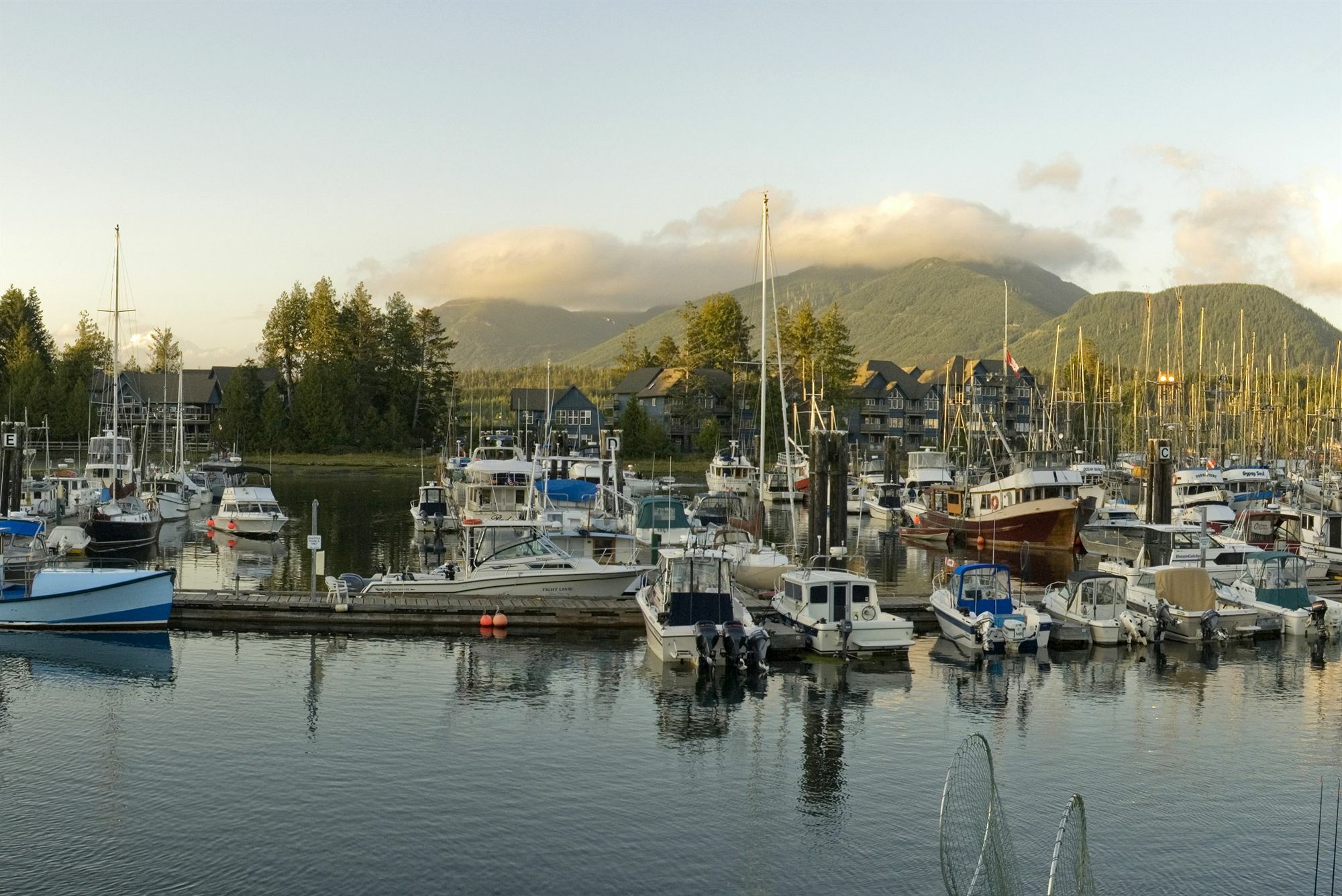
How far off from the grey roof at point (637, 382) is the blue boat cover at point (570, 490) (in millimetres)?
96066

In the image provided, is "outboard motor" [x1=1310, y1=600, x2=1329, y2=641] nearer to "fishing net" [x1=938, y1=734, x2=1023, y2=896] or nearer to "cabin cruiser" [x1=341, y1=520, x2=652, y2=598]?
"cabin cruiser" [x1=341, y1=520, x2=652, y2=598]

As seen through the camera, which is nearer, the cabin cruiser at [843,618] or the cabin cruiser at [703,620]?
the cabin cruiser at [703,620]

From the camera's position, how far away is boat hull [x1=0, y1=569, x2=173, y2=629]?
117ft

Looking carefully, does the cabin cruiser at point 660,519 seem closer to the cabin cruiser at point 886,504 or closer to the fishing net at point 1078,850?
the cabin cruiser at point 886,504

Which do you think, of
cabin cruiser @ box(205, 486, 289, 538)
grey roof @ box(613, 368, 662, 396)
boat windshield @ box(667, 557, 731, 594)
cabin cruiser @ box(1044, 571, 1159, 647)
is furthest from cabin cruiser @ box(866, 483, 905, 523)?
grey roof @ box(613, 368, 662, 396)

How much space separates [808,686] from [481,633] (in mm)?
11282

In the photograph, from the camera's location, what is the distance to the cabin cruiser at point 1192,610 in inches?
1443

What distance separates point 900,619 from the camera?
3428cm

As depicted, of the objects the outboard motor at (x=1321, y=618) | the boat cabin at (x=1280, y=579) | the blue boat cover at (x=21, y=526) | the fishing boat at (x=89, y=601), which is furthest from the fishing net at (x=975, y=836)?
the blue boat cover at (x=21, y=526)

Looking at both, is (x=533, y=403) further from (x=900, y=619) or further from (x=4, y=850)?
(x=4, y=850)

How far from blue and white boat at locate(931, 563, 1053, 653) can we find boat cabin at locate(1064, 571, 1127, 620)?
1.11 meters

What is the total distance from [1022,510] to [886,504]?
63.2ft

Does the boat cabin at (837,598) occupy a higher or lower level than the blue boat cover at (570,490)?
lower

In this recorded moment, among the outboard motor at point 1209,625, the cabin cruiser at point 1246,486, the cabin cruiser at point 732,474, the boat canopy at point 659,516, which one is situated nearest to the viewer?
the outboard motor at point 1209,625
